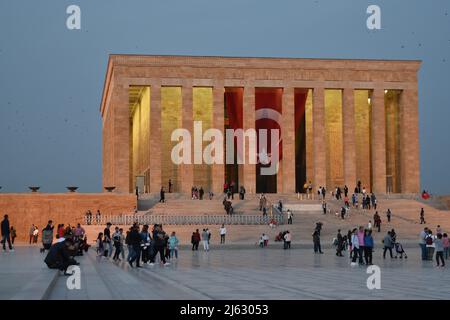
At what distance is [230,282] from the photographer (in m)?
14.6

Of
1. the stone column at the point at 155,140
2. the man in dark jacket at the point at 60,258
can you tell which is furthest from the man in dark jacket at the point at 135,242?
the stone column at the point at 155,140

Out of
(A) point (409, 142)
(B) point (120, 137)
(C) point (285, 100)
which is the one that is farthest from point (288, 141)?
(B) point (120, 137)

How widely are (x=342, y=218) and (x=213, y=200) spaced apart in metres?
9.25

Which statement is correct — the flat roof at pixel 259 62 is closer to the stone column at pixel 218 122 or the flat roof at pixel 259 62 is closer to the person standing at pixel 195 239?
the stone column at pixel 218 122

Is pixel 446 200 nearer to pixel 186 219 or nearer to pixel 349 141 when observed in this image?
pixel 349 141

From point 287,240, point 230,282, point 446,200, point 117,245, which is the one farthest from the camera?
point 446,200

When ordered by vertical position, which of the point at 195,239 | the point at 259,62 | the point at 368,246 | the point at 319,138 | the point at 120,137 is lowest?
the point at 195,239

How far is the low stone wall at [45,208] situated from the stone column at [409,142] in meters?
21.3

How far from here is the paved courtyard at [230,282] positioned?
12047 millimetres

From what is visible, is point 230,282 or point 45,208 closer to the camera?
point 230,282

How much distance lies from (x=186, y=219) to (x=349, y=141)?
20488 mm

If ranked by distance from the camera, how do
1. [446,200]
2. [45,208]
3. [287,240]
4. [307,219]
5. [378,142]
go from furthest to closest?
[378,142], [446,200], [45,208], [307,219], [287,240]
